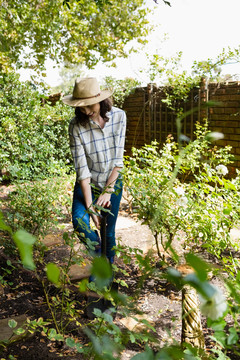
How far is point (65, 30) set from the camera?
11.5 m

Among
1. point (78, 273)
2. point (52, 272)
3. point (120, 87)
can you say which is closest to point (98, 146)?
point (78, 273)

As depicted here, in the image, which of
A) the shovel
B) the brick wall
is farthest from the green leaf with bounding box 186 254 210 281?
the brick wall

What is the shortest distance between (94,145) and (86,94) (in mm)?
379

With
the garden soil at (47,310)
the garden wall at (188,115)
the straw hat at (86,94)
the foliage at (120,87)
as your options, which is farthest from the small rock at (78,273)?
the foliage at (120,87)

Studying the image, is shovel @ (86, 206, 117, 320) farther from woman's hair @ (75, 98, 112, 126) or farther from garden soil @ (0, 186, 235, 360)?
woman's hair @ (75, 98, 112, 126)

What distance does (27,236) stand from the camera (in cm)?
30

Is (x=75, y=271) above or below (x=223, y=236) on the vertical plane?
below

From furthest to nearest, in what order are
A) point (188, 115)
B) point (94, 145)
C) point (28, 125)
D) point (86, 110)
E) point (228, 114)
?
1. point (28, 125)
2. point (188, 115)
3. point (228, 114)
4. point (94, 145)
5. point (86, 110)

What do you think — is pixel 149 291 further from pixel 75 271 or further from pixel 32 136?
pixel 32 136

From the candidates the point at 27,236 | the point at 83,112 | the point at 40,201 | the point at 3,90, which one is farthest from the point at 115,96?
the point at 27,236

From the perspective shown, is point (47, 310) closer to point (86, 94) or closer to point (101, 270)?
point (86, 94)

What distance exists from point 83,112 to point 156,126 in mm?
5305

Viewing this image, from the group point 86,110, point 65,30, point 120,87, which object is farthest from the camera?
point 65,30

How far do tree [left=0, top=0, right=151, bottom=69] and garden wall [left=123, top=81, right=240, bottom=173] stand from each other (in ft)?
7.41
